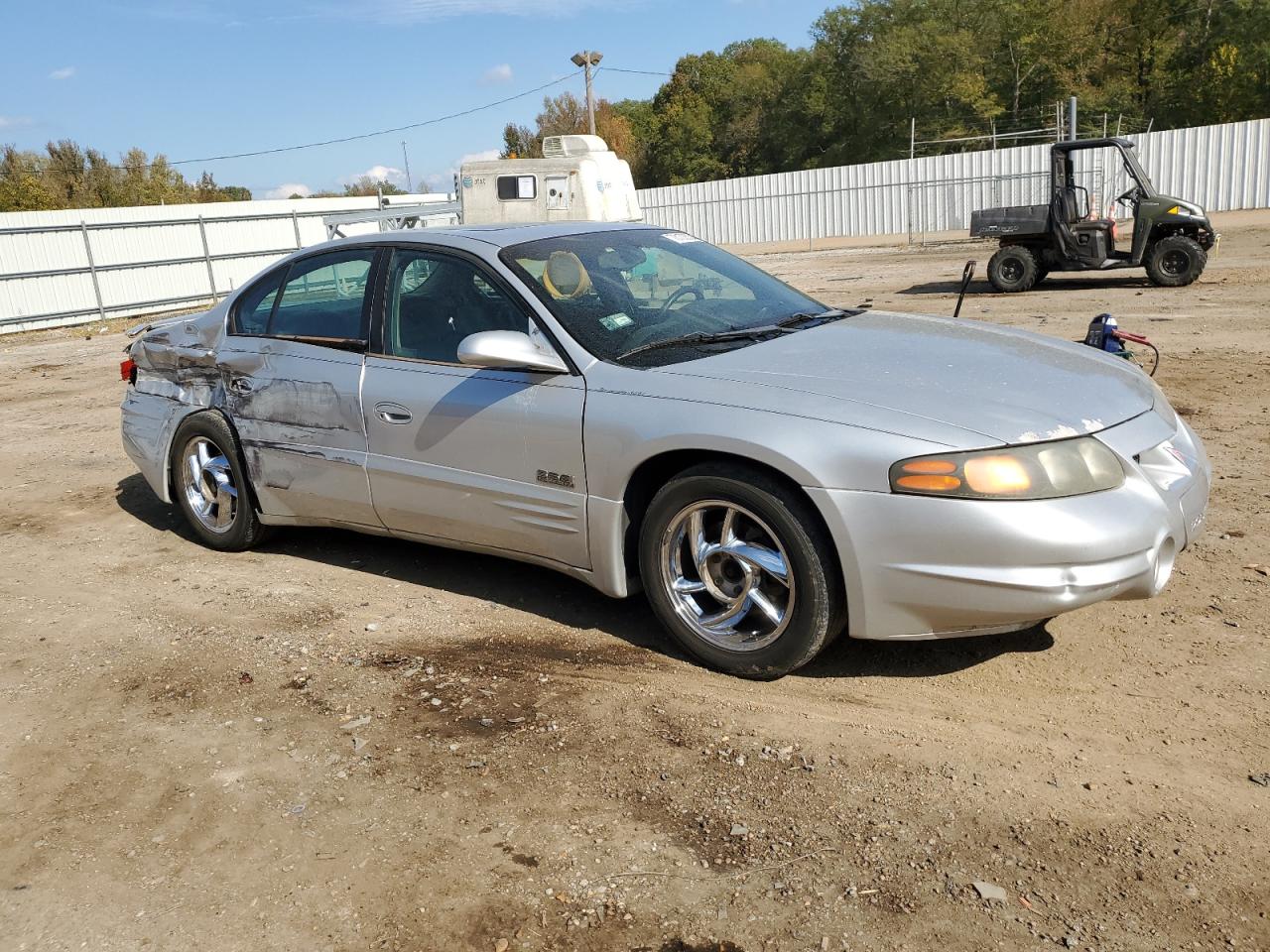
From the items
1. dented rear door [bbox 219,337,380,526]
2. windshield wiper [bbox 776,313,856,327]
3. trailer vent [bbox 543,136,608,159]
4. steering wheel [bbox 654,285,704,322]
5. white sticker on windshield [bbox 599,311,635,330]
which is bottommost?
dented rear door [bbox 219,337,380,526]

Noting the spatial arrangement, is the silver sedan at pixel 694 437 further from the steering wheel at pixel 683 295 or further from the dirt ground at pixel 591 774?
the dirt ground at pixel 591 774

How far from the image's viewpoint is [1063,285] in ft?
57.0

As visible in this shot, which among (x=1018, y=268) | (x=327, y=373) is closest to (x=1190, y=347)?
(x=1018, y=268)

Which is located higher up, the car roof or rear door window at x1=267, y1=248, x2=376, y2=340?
the car roof

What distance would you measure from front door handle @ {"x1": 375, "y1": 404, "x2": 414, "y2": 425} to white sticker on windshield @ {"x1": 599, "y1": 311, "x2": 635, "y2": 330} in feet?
3.04

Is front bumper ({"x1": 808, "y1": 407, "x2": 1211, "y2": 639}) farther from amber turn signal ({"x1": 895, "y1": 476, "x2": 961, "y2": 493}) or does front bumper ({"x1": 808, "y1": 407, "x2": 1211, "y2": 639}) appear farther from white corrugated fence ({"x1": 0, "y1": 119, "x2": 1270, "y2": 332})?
white corrugated fence ({"x1": 0, "y1": 119, "x2": 1270, "y2": 332})

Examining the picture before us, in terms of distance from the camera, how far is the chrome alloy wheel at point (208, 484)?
5.55 meters

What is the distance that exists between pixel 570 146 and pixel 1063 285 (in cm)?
805

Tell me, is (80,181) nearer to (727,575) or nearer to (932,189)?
(932,189)

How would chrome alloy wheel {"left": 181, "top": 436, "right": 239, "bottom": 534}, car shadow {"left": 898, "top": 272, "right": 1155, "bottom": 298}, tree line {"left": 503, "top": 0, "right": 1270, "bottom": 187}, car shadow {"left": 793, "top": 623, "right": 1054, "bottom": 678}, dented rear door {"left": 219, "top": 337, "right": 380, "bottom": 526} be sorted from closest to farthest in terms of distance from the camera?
car shadow {"left": 793, "top": 623, "right": 1054, "bottom": 678} → dented rear door {"left": 219, "top": 337, "right": 380, "bottom": 526} → chrome alloy wheel {"left": 181, "top": 436, "right": 239, "bottom": 534} → car shadow {"left": 898, "top": 272, "right": 1155, "bottom": 298} → tree line {"left": 503, "top": 0, "right": 1270, "bottom": 187}

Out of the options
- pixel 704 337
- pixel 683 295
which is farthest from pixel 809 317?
pixel 704 337

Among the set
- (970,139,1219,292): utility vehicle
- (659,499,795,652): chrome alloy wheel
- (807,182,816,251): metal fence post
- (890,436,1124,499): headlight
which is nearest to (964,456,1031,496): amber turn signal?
(890,436,1124,499): headlight

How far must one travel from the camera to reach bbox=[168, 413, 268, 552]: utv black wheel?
543cm

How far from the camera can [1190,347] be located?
10164 mm
